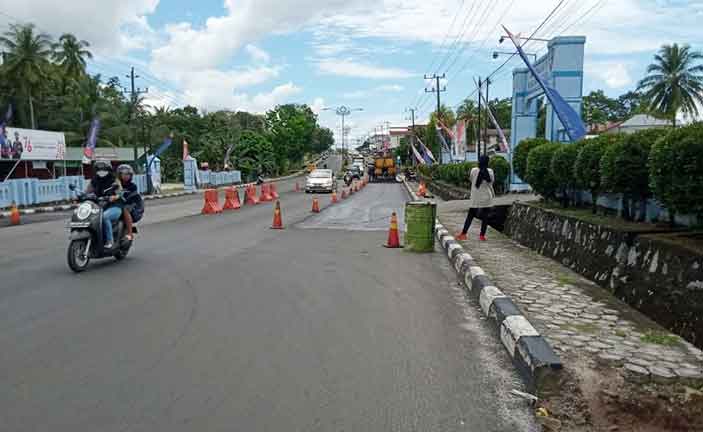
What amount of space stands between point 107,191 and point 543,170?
8.01 m

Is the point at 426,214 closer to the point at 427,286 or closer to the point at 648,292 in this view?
the point at 427,286

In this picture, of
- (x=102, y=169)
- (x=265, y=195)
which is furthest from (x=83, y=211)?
(x=265, y=195)

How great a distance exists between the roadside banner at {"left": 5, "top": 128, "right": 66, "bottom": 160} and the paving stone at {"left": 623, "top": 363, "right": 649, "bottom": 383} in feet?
98.9

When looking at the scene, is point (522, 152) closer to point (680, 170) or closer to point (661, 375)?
point (680, 170)

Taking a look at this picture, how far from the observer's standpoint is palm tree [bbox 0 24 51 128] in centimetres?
5250

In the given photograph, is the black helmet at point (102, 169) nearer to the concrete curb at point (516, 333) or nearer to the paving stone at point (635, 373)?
the concrete curb at point (516, 333)

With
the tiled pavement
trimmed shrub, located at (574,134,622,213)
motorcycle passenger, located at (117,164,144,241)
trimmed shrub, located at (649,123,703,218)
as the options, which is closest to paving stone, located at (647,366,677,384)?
the tiled pavement

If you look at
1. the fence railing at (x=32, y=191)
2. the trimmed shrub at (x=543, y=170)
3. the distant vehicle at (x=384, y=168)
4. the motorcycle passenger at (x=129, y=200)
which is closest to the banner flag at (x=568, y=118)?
the trimmed shrub at (x=543, y=170)

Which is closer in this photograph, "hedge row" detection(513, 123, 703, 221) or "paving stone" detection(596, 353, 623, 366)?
"paving stone" detection(596, 353, 623, 366)

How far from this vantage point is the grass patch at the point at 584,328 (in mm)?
5179

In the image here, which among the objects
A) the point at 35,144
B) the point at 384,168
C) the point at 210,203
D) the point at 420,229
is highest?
the point at 35,144

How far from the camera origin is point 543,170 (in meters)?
11.5

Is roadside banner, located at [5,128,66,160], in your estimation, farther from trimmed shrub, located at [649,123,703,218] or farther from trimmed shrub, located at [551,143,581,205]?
trimmed shrub, located at [649,123,703,218]

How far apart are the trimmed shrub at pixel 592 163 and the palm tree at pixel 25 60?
54.3 m
